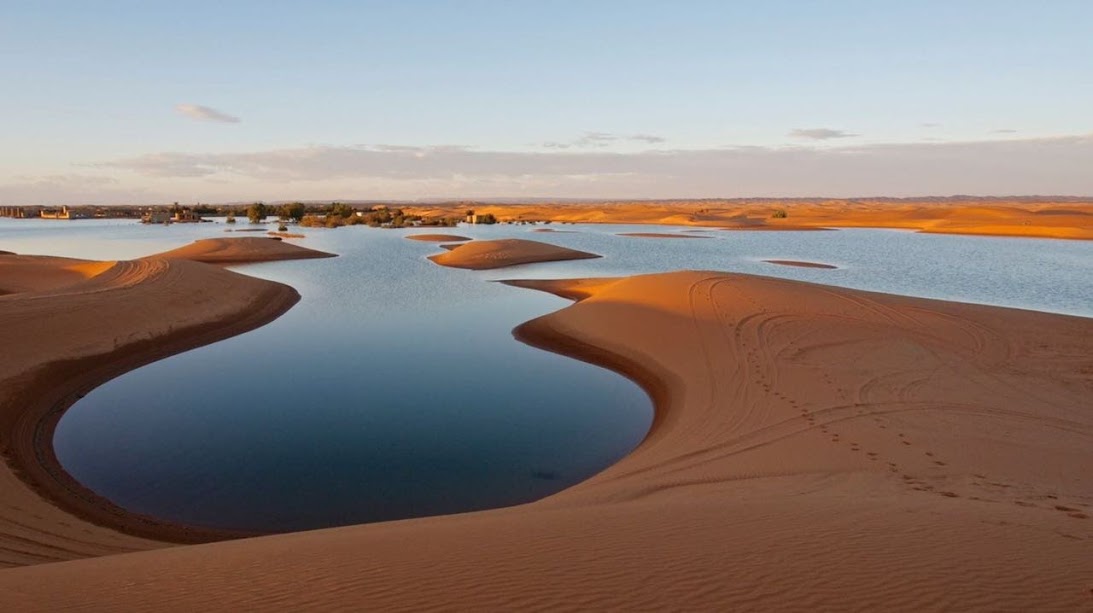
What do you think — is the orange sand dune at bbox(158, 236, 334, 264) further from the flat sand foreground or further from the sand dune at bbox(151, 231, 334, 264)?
the flat sand foreground

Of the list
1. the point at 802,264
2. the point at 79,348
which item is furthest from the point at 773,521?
the point at 802,264

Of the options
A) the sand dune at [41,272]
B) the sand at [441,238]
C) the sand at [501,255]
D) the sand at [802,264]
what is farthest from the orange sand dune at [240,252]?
the sand at [802,264]

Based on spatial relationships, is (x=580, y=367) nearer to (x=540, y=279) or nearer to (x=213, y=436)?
(x=213, y=436)

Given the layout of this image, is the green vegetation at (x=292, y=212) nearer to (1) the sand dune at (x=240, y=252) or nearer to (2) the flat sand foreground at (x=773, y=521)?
(1) the sand dune at (x=240, y=252)

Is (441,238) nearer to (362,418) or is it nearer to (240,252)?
(240,252)

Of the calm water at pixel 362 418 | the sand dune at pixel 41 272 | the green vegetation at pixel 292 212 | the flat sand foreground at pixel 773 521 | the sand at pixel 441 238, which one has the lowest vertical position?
the calm water at pixel 362 418

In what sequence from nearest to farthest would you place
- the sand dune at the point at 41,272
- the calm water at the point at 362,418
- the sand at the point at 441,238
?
1. the calm water at the point at 362,418
2. the sand dune at the point at 41,272
3. the sand at the point at 441,238

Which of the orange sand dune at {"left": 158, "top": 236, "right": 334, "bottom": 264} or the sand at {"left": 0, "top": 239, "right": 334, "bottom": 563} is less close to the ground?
the orange sand dune at {"left": 158, "top": 236, "right": 334, "bottom": 264}

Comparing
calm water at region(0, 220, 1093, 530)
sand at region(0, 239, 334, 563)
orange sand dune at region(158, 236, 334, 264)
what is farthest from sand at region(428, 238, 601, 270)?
sand at region(0, 239, 334, 563)
